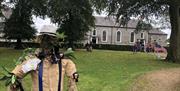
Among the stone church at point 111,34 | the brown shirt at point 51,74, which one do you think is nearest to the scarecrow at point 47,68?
the brown shirt at point 51,74

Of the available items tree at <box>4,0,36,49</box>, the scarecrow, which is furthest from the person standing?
tree at <box>4,0,36,49</box>

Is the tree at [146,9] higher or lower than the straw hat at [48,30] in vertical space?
higher

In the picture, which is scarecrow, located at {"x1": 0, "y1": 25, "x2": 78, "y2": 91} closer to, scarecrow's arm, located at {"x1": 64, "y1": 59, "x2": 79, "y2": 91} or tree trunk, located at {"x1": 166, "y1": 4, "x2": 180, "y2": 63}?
scarecrow's arm, located at {"x1": 64, "y1": 59, "x2": 79, "y2": 91}

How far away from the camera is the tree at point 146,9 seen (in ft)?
126

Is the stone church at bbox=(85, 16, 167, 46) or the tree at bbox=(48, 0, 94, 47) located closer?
the tree at bbox=(48, 0, 94, 47)

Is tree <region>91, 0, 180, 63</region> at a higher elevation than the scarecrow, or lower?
higher

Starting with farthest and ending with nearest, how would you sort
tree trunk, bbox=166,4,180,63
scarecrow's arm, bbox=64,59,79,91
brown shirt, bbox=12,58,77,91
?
tree trunk, bbox=166,4,180,63 → scarecrow's arm, bbox=64,59,79,91 → brown shirt, bbox=12,58,77,91

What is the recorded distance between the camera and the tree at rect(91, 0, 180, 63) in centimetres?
3831

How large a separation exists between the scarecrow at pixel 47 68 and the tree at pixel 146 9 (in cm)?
3190

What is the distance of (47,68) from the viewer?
6141mm

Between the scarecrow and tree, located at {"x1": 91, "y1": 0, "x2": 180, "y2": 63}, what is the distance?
31.9 metres

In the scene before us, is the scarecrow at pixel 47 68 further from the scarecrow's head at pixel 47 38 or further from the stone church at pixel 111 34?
the stone church at pixel 111 34

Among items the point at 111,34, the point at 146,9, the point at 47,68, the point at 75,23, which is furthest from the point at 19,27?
the point at 111,34

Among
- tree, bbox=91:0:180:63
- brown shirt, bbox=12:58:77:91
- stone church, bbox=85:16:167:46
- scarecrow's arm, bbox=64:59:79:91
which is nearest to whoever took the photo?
brown shirt, bbox=12:58:77:91
